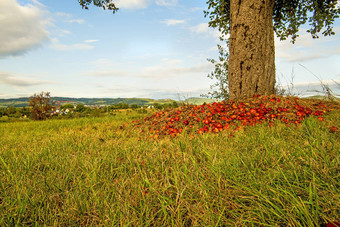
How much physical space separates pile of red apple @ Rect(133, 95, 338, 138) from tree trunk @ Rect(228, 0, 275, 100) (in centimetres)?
55

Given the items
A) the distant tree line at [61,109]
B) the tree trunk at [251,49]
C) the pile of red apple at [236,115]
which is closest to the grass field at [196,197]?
the pile of red apple at [236,115]

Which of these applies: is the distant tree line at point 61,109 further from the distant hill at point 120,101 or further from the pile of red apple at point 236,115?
the pile of red apple at point 236,115

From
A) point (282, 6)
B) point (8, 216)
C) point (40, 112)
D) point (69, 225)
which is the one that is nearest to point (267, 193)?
point (69, 225)

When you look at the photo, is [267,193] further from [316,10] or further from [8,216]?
[316,10]

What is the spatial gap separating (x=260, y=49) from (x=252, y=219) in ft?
18.3

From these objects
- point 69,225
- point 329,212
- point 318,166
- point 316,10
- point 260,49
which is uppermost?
point 316,10

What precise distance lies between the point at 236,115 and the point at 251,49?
7.27 feet

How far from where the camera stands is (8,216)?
1.48 meters

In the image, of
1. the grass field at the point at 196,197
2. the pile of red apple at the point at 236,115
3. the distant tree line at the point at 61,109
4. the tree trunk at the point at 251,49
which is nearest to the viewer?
the grass field at the point at 196,197

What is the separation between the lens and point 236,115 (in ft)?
16.1

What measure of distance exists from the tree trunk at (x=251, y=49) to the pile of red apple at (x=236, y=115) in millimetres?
549

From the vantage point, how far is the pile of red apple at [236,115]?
4543mm

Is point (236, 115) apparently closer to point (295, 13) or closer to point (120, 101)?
point (295, 13)

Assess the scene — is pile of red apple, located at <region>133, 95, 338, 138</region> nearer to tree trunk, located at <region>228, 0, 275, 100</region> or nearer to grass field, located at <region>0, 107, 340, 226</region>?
tree trunk, located at <region>228, 0, 275, 100</region>
